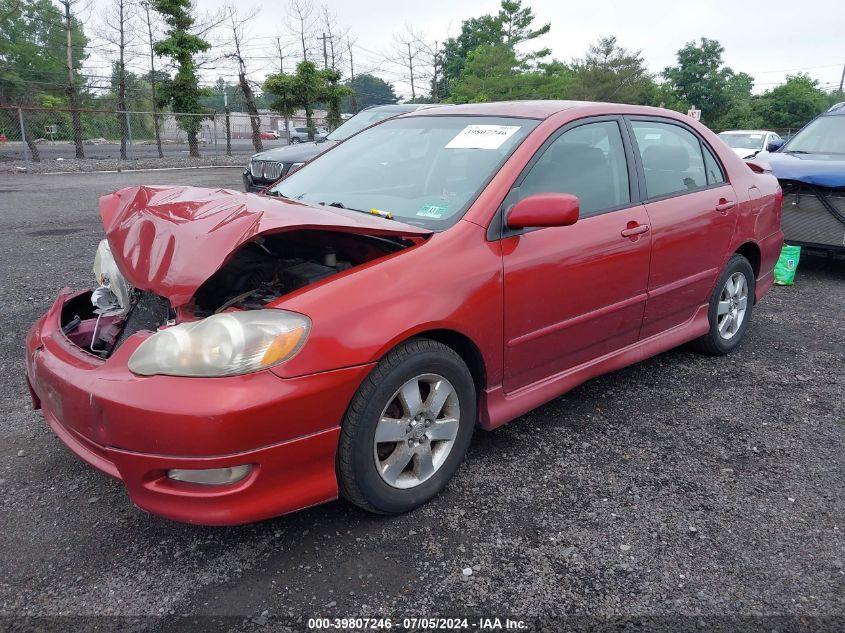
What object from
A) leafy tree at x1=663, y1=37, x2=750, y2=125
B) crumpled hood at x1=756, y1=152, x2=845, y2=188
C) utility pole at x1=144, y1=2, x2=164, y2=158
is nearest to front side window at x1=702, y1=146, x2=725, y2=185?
crumpled hood at x1=756, y1=152, x2=845, y2=188

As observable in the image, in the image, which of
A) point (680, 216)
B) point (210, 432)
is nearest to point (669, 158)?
point (680, 216)

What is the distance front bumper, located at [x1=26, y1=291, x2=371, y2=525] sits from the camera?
2064mm

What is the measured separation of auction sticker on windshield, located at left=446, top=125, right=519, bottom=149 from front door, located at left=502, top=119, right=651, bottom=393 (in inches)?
8.1

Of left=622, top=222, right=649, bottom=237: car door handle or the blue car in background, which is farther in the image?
the blue car in background

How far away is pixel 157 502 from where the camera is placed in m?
2.19

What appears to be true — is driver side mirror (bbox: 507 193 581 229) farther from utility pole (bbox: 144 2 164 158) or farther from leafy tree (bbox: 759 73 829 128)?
leafy tree (bbox: 759 73 829 128)

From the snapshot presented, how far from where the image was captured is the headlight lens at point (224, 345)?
84.1 inches

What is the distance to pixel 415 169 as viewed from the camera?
10.8ft

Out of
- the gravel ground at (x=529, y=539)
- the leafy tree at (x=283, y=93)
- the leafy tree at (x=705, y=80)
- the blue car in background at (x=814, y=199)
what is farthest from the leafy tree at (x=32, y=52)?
the leafy tree at (x=705, y=80)

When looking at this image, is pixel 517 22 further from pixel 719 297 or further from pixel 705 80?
pixel 719 297

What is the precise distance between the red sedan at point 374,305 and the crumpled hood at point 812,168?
329cm

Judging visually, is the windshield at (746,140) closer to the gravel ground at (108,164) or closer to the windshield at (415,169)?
the windshield at (415,169)

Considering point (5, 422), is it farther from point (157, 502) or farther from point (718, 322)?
point (718, 322)

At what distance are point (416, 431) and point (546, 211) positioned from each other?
3.40 ft
